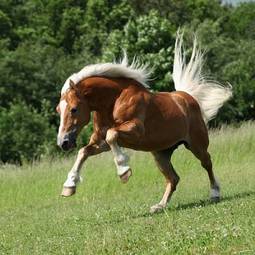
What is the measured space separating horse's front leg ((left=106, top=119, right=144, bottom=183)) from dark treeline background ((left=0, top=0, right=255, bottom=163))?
14195 millimetres

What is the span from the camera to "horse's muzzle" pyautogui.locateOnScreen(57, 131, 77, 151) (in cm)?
1025

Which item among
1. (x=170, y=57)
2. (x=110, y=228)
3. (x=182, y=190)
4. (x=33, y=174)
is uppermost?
(x=110, y=228)

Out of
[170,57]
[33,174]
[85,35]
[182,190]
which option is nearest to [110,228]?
[182,190]

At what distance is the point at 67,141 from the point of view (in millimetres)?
10273

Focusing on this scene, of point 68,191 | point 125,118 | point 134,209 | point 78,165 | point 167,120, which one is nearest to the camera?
point 68,191

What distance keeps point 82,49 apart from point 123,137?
196 ft

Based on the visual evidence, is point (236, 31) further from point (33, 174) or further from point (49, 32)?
point (33, 174)

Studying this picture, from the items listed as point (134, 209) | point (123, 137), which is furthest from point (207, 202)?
point (123, 137)

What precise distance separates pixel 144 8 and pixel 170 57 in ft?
109

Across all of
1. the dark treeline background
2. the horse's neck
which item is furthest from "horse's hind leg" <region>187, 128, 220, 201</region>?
the dark treeline background

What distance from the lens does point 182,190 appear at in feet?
50.2

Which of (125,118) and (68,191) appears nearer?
(68,191)

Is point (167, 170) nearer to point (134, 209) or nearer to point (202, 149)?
point (202, 149)

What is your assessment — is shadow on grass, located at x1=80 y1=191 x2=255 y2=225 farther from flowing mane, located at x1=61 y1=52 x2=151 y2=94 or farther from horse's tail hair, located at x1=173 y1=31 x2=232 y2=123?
flowing mane, located at x1=61 y1=52 x2=151 y2=94
